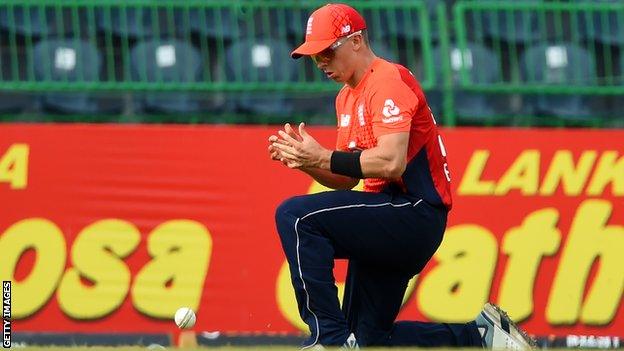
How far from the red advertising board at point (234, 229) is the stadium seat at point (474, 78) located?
0.94 meters

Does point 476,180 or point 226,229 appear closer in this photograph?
point 226,229

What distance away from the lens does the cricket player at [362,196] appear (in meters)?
6.09

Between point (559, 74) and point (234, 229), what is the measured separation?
10.6ft

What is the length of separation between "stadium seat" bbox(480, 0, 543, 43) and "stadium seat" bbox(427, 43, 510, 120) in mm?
188

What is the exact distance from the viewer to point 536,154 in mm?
9562

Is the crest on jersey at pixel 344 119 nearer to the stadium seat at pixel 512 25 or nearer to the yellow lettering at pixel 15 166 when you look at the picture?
the yellow lettering at pixel 15 166

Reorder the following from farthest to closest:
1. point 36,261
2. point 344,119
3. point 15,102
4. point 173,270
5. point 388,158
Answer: point 15,102
point 173,270
point 36,261
point 344,119
point 388,158

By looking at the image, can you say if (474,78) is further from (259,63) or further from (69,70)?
(69,70)

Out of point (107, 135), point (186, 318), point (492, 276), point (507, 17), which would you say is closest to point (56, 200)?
point (107, 135)

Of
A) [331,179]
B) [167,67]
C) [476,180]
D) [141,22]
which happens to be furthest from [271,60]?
[331,179]

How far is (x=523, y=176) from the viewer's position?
956 centimetres

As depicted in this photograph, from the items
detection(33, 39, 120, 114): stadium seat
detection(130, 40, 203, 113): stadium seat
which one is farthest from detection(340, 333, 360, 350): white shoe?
detection(33, 39, 120, 114): stadium seat

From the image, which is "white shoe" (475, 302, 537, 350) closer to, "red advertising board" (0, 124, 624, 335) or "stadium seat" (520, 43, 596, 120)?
"red advertising board" (0, 124, 624, 335)

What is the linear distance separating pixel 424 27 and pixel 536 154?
1.73m
